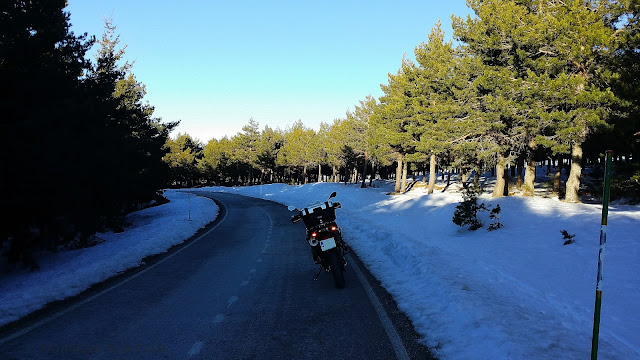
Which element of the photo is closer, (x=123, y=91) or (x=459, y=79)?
(x=459, y=79)

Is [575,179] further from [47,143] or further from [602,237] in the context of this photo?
[47,143]

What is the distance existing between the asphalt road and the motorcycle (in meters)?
0.39

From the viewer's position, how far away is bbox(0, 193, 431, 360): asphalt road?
A: 4555 mm

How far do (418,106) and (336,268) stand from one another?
87.6ft

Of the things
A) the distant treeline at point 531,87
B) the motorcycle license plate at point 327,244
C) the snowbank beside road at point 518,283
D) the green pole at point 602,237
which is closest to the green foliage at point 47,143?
the motorcycle license plate at point 327,244

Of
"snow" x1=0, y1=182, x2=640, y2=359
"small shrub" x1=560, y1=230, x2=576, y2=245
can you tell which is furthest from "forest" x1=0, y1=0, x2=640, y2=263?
Answer: "small shrub" x1=560, y1=230, x2=576, y2=245

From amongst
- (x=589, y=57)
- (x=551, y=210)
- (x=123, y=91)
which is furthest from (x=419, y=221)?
(x=123, y=91)

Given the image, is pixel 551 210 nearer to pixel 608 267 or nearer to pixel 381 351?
pixel 608 267

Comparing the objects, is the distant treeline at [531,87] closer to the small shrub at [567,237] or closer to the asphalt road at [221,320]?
the small shrub at [567,237]

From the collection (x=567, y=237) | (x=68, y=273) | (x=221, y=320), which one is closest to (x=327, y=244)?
(x=221, y=320)

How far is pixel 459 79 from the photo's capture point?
23812 mm

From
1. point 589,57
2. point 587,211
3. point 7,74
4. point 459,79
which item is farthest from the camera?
point 459,79

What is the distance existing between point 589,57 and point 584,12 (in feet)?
6.30

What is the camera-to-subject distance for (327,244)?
24.6ft
